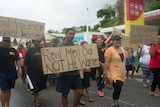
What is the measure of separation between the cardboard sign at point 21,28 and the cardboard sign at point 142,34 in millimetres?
2604

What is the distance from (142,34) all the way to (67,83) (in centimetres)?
341

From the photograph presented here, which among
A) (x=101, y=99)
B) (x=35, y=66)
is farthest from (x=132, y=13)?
(x=35, y=66)

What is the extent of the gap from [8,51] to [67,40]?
4.62 ft

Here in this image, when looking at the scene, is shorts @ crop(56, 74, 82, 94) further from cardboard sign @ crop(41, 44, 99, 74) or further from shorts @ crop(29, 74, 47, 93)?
shorts @ crop(29, 74, 47, 93)

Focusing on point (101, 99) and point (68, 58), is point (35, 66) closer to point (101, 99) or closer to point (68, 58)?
point (68, 58)

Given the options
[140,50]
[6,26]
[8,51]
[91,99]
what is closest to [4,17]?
[6,26]

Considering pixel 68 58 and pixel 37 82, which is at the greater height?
pixel 68 58

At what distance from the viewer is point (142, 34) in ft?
24.1

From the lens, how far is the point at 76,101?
16.1ft

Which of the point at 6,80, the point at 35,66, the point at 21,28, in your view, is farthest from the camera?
→ the point at 35,66

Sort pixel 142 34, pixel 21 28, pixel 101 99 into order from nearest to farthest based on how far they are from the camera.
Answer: pixel 21 28
pixel 101 99
pixel 142 34

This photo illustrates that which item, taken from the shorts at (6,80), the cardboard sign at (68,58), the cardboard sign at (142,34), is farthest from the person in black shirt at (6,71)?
the cardboard sign at (142,34)

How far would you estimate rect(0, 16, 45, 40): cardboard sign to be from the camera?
18.9 feet

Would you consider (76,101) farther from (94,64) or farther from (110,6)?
(110,6)
